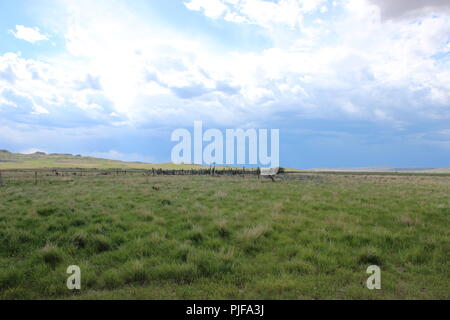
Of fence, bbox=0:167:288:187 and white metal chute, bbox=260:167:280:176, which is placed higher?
white metal chute, bbox=260:167:280:176

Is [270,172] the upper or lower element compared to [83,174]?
upper

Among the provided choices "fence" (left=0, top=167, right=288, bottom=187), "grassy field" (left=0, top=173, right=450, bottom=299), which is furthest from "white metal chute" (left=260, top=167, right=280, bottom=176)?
"grassy field" (left=0, top=173, right=450, bottom=299)

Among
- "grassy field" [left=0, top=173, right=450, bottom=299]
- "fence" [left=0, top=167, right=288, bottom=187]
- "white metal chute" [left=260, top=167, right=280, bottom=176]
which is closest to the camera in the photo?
"grassy field" [left=0, top=173, right=450, bottom=299]

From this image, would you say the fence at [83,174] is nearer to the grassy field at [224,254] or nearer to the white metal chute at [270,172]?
the white metal chute at [270,172]

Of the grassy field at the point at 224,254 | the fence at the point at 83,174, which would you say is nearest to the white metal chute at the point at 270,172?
the fence at the point at 83,174

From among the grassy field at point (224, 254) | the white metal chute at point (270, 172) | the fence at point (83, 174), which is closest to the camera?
the grassy field at point (224, 254)

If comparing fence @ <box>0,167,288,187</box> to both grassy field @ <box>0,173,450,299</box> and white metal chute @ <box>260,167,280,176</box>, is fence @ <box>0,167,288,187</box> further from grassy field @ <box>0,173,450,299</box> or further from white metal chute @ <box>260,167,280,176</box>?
grassy field @ <box>0,173,450,299</box>

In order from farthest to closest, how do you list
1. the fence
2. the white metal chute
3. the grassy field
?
the white metal chute, the fence, the grassy field

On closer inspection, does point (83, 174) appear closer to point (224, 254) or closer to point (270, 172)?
point (270, 172)

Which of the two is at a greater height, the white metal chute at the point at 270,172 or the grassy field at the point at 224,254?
the white metal chute at the point at 270,172

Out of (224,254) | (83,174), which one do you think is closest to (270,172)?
(83,174)

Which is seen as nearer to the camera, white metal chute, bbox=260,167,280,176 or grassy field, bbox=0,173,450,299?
grassy field, bbox=0,173,450,299
